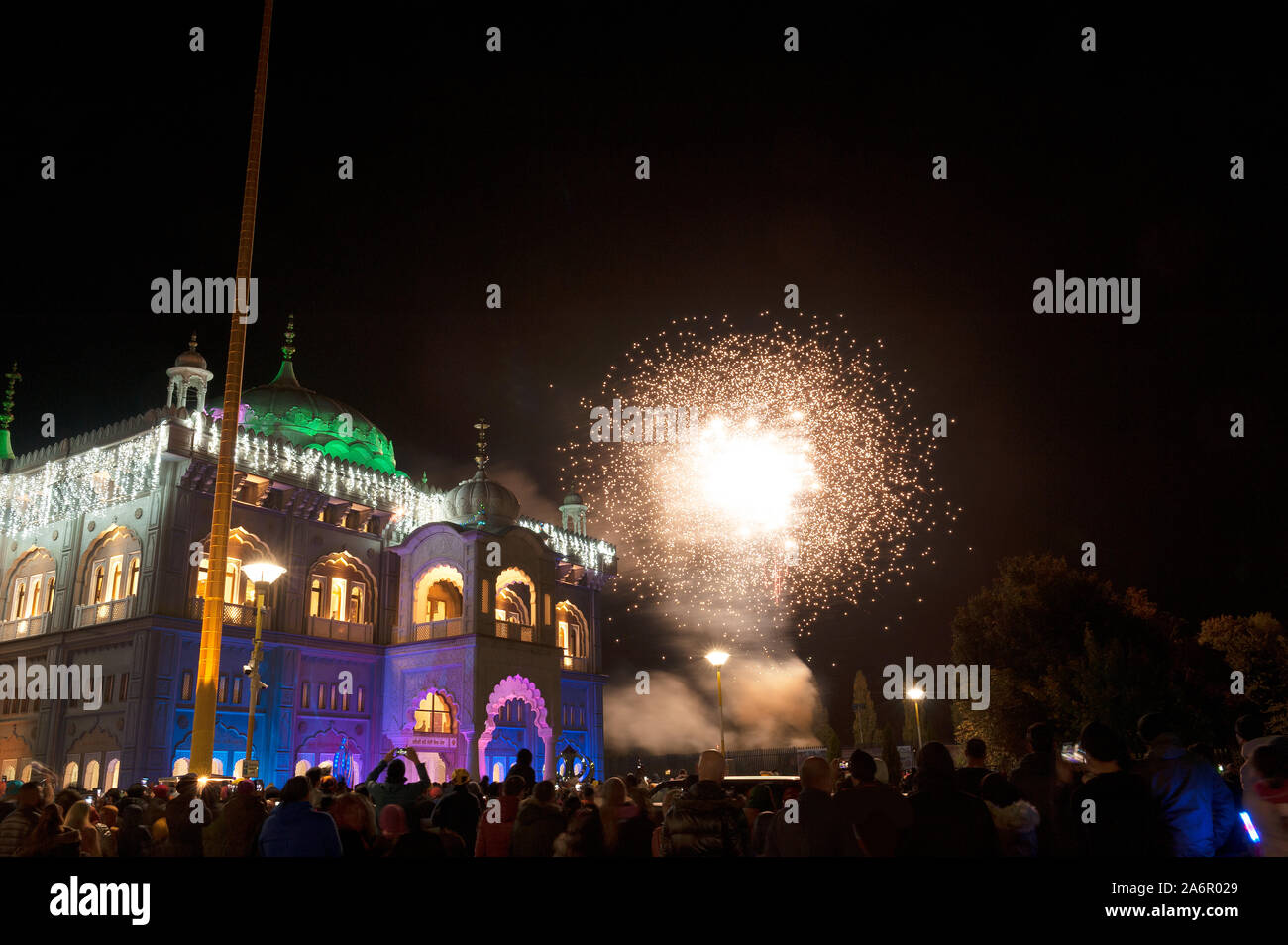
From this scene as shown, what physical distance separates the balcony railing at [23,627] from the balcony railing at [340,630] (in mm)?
8473

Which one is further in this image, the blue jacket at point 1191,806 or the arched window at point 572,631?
the arched window at point 572,631

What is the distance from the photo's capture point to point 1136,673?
3250 centimetres

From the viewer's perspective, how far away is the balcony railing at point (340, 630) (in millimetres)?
32344

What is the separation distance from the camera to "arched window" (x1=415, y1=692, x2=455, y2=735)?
35406mm

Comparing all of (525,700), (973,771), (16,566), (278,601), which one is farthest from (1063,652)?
(16,566)

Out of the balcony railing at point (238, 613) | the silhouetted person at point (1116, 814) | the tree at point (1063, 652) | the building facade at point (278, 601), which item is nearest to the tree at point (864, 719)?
the tree at point (1063, 652)

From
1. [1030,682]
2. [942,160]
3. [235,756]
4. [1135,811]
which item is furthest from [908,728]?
[1135,811]

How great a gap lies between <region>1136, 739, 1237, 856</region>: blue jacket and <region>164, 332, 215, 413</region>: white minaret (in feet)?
100

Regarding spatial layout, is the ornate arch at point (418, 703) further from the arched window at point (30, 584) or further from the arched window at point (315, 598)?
the arched window at point (30, 584)

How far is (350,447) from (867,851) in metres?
34.5
